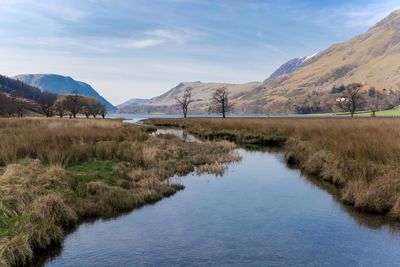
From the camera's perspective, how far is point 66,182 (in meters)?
14.9

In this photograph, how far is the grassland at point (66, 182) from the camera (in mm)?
10211

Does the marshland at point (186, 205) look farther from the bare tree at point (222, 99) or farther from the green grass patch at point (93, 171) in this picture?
the bare tree at point (222, 99)

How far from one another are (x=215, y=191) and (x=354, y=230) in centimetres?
717

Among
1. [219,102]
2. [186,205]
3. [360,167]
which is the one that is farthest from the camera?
[219,102]

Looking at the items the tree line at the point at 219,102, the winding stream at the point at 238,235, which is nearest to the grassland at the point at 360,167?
the winding stream at the point at 238,235

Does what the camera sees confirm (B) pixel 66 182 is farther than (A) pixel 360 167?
No

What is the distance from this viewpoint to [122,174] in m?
18.4

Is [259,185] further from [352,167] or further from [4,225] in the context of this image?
[4,225]

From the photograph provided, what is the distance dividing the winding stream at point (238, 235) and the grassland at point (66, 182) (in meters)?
0.82

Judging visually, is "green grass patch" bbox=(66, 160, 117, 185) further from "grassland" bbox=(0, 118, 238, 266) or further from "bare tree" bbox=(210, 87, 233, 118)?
"bare tree" bbox=(210, 87, 233, 118)

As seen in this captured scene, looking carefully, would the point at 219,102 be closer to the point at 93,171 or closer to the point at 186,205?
the point at 93,171

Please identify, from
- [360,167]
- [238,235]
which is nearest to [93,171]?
[238,235]

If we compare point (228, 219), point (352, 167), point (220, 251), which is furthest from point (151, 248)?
point (352, 167)

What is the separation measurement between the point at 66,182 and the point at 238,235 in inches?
327
